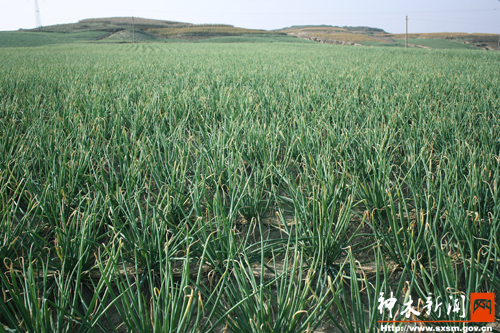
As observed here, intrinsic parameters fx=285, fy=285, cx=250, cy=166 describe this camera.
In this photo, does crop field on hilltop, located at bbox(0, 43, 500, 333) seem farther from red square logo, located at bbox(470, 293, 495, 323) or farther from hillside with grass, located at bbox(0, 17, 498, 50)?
hillside with grass, located at bbox(0, 17, 498, 50)

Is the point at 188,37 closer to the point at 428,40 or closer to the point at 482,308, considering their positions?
the point at 428,40

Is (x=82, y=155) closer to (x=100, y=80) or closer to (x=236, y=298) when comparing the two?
(x=236, y=298)

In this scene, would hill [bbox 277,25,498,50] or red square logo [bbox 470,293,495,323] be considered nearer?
red square logo [bbox 470,293,495,323]

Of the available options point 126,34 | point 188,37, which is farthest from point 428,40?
point 126,34

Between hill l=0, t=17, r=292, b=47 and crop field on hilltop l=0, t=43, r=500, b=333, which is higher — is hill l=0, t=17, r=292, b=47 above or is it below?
above

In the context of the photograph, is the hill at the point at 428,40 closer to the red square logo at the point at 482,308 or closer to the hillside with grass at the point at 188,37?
the hillside with grass at the point at 188,37

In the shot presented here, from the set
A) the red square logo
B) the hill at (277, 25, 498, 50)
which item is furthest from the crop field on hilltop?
the hill at (277, 25, 498, 50)

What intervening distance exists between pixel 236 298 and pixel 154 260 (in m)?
0.31

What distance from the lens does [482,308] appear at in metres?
0.70

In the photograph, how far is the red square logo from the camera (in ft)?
2.19

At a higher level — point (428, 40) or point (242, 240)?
point (428, 40)

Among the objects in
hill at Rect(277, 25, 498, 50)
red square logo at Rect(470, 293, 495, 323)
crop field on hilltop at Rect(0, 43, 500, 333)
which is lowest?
red square logo at Rect(470, 293, 495, 323)

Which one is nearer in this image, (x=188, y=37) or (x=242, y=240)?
(x=242, y=240)

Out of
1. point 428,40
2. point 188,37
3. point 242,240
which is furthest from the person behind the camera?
point 188,37
